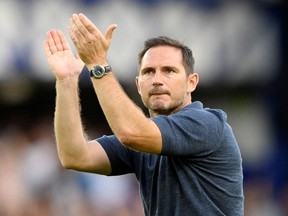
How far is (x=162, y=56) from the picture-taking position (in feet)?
19.5

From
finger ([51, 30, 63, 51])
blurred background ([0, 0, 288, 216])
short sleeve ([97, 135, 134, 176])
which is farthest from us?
blurred background ([0, 0, 288, 216])

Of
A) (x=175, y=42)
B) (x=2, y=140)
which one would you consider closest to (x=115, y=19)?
(x=2, y=140)

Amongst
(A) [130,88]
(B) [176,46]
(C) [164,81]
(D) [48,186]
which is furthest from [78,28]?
(A) [130,88]

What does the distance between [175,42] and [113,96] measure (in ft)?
2.66

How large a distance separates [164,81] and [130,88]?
8.43 m

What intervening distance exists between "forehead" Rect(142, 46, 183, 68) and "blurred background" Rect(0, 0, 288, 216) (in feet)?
17.7

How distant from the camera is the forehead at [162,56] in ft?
19.4

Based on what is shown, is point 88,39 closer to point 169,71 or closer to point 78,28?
point 78,28

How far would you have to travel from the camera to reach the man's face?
18.9ft

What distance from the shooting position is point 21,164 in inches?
455

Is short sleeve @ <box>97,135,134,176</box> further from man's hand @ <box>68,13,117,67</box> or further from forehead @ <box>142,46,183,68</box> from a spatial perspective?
man's hand @ <box>68,13,117,67</box>

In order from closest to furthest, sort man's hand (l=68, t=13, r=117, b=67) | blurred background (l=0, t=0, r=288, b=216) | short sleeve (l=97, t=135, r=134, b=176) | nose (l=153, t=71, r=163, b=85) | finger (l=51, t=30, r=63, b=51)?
man's hand (l=68, t=13, r=117, b=67) < nose (l=153, t=71, r=163, b=85) < finger (l=51, t=30, r=63, b=51) < short sleeve (l=97, t=135, r=134, b=176) < blurred background (l=0, t=0, r=288, b=216)

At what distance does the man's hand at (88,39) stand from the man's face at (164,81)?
0.43 meters

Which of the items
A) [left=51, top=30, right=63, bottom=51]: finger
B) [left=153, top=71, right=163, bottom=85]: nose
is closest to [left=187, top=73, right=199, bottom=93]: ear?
[left=153, top=71, right=163, bottom=85]: nose
